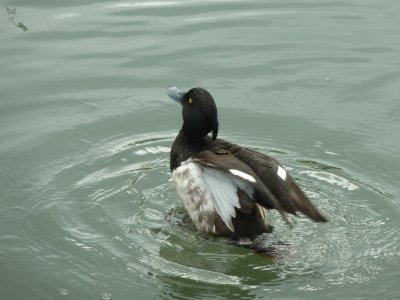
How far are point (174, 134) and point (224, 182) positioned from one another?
79.7 inches

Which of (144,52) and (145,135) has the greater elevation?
(144,52)

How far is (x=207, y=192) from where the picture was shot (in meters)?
6.63

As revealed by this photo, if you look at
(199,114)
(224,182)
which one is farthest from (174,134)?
(224,182)

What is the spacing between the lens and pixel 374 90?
917 cm

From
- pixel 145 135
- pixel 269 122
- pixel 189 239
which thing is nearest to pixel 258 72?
pixel 269 122

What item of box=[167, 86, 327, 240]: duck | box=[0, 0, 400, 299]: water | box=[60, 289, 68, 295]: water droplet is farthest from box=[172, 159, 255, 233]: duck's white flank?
box=[60, 289, 68, 295]: water droplet

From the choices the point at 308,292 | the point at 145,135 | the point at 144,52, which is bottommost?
the point at 308,292

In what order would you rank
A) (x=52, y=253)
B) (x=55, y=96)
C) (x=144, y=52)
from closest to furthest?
(x=52, y=253), (x=55, y=96), (x=144, y=52)

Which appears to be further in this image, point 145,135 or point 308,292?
point 145,135

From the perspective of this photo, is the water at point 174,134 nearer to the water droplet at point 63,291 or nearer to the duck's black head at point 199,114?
the water droplet at point 63,291

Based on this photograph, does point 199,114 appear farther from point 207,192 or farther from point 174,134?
point 174,134

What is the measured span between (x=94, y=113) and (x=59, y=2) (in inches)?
122

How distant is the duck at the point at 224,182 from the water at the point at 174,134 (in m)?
0.22

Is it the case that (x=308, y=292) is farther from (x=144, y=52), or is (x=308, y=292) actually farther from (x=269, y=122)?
(x=144, y=52)
